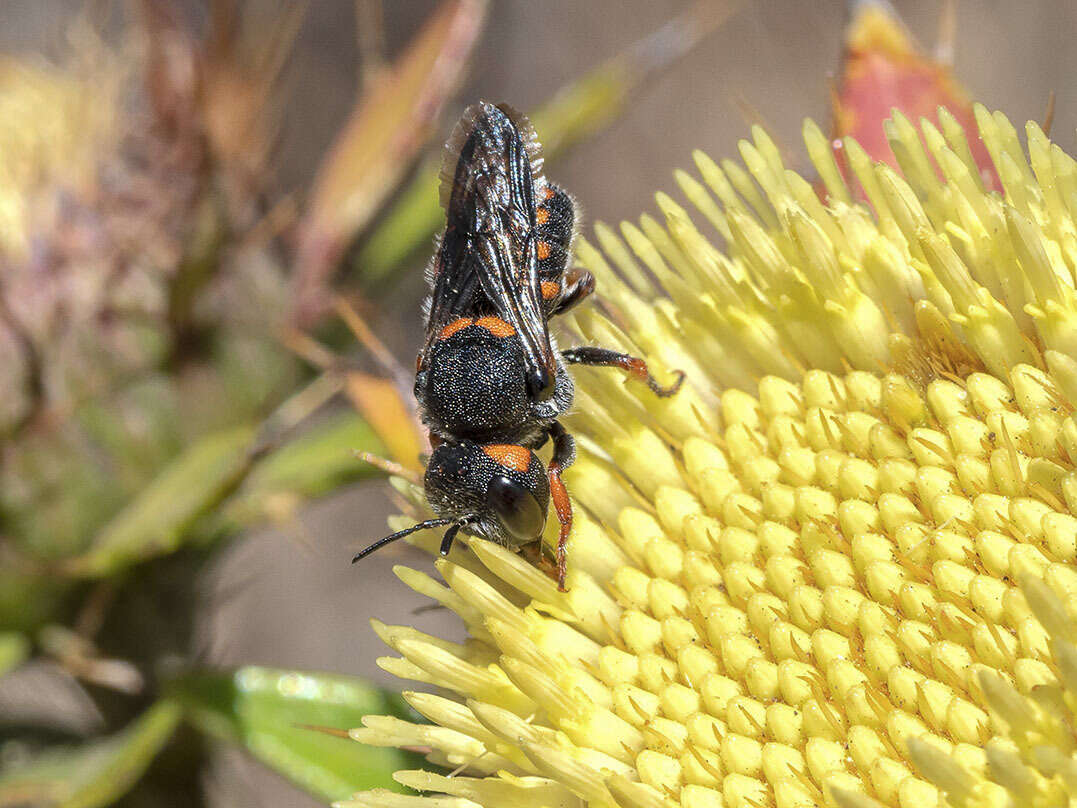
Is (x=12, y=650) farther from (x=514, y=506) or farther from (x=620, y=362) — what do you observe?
(x=620, y=362)

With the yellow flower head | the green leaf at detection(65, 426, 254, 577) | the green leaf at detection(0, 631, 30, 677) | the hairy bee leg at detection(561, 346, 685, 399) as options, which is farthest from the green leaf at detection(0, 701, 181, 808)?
the hairy bee leg at detection(561, 346, 685, 399)

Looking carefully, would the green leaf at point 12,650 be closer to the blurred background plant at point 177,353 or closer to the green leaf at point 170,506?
the blurred background plant at point 177,353

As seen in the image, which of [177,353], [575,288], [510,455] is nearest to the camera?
[510,455]

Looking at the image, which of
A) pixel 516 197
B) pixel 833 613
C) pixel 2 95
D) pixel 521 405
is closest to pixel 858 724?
pixel 833 613

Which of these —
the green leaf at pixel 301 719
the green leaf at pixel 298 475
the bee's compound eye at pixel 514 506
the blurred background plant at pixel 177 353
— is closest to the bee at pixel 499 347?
the bee's compound eye at pixel 514 506

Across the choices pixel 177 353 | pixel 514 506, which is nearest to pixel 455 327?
pixel 514 506

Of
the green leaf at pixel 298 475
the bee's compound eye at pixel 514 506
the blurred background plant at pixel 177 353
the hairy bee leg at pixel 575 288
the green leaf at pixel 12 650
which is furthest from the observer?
the green leaf at pixel 298 475

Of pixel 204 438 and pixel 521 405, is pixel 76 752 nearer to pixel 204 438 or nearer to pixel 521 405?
pixel 204 438

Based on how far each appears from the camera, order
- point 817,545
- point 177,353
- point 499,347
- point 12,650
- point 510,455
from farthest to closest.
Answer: point 177,353 → point 12,650 → point 499,347 → point 510,455 → point 817,545
